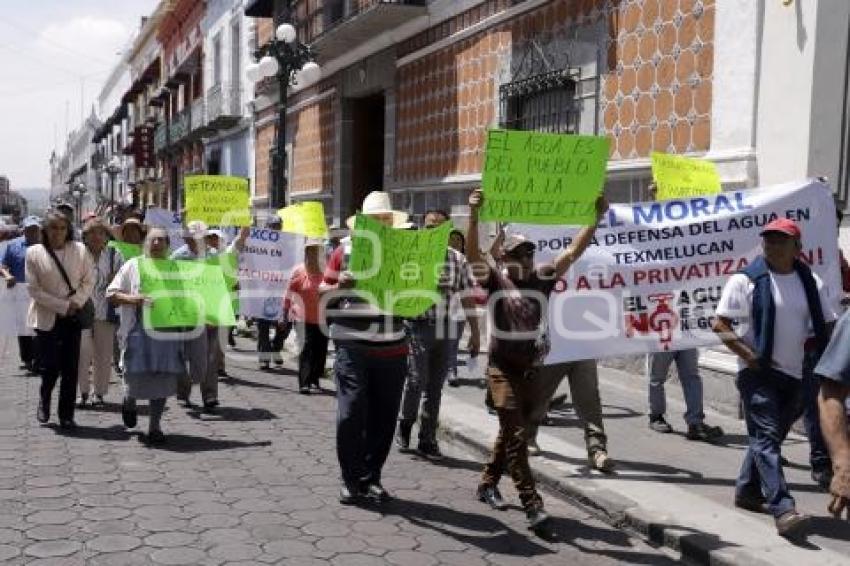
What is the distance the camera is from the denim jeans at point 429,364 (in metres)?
6.73

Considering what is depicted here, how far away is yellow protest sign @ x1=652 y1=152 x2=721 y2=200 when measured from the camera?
7031mm

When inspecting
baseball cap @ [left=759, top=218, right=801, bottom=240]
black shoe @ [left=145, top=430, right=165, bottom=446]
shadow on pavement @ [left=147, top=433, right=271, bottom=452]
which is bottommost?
shadow on pavement @ [left=147, top=433, right=271, bottom=452]

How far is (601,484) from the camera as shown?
19.5 ft

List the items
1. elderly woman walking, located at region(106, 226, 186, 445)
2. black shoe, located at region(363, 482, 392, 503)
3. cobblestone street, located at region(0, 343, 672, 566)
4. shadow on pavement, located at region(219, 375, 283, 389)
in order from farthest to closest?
1. shadow on pavement, located at region(219, 375, 283, 389)
2. elderly woman walking, located at region(106, 226, 186, 445)
3. black shoe, located at region(363, 482, 392, 503)
4. cobblestone street, located at region(0, 343, 672, 566)

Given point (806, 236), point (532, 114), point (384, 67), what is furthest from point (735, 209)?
point (384, 67)

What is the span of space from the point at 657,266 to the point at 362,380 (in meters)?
2.23

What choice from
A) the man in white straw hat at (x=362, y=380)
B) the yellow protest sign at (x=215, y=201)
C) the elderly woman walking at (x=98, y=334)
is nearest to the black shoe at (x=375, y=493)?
the man in white straw hat at (x=362, y=380)

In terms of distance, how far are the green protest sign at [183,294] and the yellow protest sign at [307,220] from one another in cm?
353

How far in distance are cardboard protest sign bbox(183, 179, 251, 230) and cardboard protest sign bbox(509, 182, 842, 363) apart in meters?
5.91

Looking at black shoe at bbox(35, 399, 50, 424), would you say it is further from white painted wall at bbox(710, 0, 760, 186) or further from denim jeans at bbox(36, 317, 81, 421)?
white painted wall at bbox(710, 0, 760, 186)

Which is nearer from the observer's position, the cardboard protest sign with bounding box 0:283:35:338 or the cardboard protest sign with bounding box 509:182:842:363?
the cardboard protest sign with bounding box 509:182:842:363

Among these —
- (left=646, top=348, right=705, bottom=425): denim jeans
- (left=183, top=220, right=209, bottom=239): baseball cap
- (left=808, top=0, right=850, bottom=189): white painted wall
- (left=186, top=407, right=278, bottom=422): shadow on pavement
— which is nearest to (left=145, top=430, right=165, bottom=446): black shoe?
(left=186, top=407, right=278, bottom=422): shadow on pavement

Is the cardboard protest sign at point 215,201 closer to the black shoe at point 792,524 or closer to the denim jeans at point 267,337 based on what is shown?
the denim jeans at point 267,337

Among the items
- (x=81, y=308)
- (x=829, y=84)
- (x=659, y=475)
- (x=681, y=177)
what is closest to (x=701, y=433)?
(x=659, y=475)
